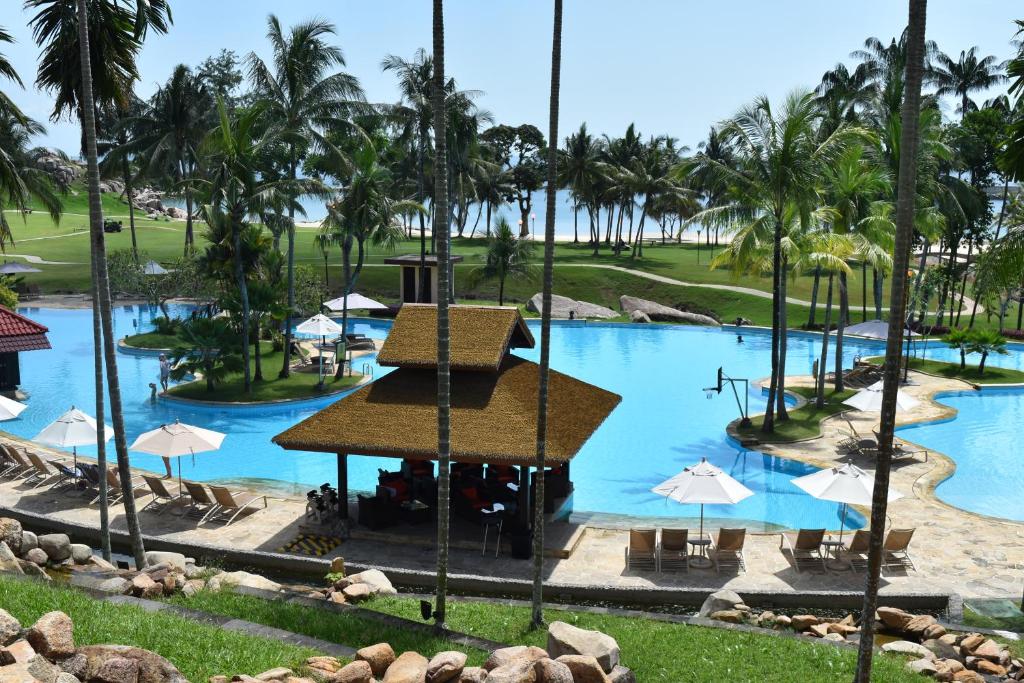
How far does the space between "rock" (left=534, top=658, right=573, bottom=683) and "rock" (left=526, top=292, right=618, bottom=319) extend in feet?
146

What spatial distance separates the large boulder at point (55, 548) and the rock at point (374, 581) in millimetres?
4524

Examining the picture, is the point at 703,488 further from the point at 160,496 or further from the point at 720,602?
the point at 160,496

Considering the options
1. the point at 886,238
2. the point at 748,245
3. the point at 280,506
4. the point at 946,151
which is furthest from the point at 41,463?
the point at 946,151

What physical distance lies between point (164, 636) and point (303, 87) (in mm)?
30612

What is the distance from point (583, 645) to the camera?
1015 centimetres

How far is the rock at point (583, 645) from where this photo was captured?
10039 millimetres

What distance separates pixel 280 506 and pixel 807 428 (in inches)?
645

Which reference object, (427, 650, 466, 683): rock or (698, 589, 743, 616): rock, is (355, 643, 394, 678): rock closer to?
(427, 650, 466, 683): rock

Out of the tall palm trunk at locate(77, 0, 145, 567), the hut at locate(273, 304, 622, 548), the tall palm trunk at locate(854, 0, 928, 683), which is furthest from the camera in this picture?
the hut at locate(273, 304, 622, 548)

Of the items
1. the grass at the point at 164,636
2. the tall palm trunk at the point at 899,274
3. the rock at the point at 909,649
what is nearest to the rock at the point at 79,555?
the grass at the point at 164,636

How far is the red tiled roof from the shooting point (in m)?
28.7

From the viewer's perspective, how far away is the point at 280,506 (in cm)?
2011

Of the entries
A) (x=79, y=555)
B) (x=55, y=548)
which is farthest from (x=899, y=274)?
(x=79, y=555)

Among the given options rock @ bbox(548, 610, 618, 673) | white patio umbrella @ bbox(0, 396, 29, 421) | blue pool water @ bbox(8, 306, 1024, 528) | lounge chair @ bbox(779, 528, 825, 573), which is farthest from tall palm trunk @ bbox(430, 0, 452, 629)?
white patio umbrella @ bbox(0, 396, 29, 421)
